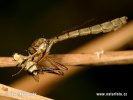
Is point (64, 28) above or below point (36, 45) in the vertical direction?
above

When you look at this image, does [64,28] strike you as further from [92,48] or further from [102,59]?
[102,59]

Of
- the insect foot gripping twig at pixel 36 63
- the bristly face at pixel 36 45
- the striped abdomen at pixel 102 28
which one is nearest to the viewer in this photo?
the insect foot gripping twig at pixel 36 63

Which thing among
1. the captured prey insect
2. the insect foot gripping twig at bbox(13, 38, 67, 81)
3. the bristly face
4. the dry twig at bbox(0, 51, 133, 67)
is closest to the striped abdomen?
the captured prey insect

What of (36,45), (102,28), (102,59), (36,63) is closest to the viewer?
(102,59)

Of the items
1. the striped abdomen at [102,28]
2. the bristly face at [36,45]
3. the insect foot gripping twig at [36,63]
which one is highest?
the striped abdomen at [102,28]

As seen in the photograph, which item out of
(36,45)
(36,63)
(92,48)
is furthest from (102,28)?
(36,63)

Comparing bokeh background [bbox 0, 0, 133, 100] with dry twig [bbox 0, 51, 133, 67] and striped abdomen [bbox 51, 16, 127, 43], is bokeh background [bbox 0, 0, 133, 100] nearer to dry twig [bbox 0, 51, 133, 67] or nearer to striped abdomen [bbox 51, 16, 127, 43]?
striped abdomen [bbox 51, 16, 127, 43]

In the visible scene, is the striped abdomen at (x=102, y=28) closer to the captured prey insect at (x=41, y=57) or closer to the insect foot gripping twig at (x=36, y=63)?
the captured prey insect at (x=41, y=57)

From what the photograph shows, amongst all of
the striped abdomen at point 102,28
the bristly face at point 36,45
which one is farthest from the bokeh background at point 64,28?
the bristly face at point 36,45

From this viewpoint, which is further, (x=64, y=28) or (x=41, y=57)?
(x=64, y=28)
